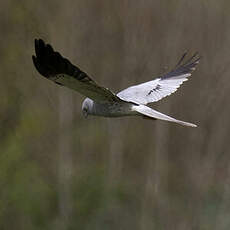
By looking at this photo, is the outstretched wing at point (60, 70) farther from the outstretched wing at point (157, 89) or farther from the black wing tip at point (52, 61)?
the outstretched wing at point (157, 89)

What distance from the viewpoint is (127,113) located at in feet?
24.5

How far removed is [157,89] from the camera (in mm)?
8359

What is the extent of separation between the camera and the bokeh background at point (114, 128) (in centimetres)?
1705

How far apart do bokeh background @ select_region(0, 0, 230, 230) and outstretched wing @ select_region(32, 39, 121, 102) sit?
9071mm

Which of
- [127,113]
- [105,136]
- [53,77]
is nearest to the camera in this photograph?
[53,77]

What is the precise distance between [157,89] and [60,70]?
1692 mm

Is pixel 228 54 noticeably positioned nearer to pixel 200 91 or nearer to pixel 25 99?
pixel 200 91

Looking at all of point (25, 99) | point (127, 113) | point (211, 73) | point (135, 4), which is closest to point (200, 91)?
point (211, 73)

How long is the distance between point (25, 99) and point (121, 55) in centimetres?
273

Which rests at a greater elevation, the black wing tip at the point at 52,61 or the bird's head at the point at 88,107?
the black wing tip at the point at 52,61

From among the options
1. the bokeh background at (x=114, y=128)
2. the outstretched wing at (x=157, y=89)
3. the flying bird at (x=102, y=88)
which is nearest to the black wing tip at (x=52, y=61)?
the flying bird at (x=102, y=88)

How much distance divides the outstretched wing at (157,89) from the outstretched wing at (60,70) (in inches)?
35.9

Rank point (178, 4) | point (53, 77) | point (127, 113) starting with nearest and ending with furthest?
point (53, 77) → point (127, 113) → point (178, 4)

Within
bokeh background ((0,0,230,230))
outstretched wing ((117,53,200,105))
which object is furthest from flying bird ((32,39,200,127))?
bokeh background ((0,0,230,230))
